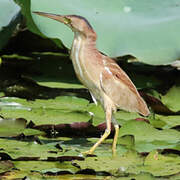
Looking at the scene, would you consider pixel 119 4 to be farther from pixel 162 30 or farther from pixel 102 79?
pixel 102 79

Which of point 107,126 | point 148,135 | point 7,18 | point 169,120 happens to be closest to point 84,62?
point 107,126

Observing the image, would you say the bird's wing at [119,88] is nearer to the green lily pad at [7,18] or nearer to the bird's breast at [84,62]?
the bird's breast at [84,62]

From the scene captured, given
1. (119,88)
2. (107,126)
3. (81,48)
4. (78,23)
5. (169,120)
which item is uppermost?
(78,23)

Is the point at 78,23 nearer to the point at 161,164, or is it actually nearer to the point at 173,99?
the point at 161,164

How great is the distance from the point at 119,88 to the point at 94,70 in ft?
0.65

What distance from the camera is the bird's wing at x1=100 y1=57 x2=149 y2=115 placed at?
3396 mm

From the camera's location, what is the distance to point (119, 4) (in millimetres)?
4250

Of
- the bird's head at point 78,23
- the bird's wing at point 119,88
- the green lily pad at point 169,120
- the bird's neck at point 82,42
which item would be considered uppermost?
the bird's head at point 78,23

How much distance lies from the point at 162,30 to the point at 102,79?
3.06 feet

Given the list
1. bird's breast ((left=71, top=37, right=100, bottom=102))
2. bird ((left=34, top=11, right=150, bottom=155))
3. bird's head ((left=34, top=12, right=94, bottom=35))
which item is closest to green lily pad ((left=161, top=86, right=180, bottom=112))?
bird ((left=34, top=11, right=150, bottom=155))

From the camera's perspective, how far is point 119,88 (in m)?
3.48

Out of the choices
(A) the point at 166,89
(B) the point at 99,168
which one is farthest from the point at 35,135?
(A) the point at 166,89

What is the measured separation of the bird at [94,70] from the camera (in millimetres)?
3309

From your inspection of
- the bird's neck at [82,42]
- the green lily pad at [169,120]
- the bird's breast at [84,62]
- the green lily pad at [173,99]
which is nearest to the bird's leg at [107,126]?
the bird's breast at [84,62]
